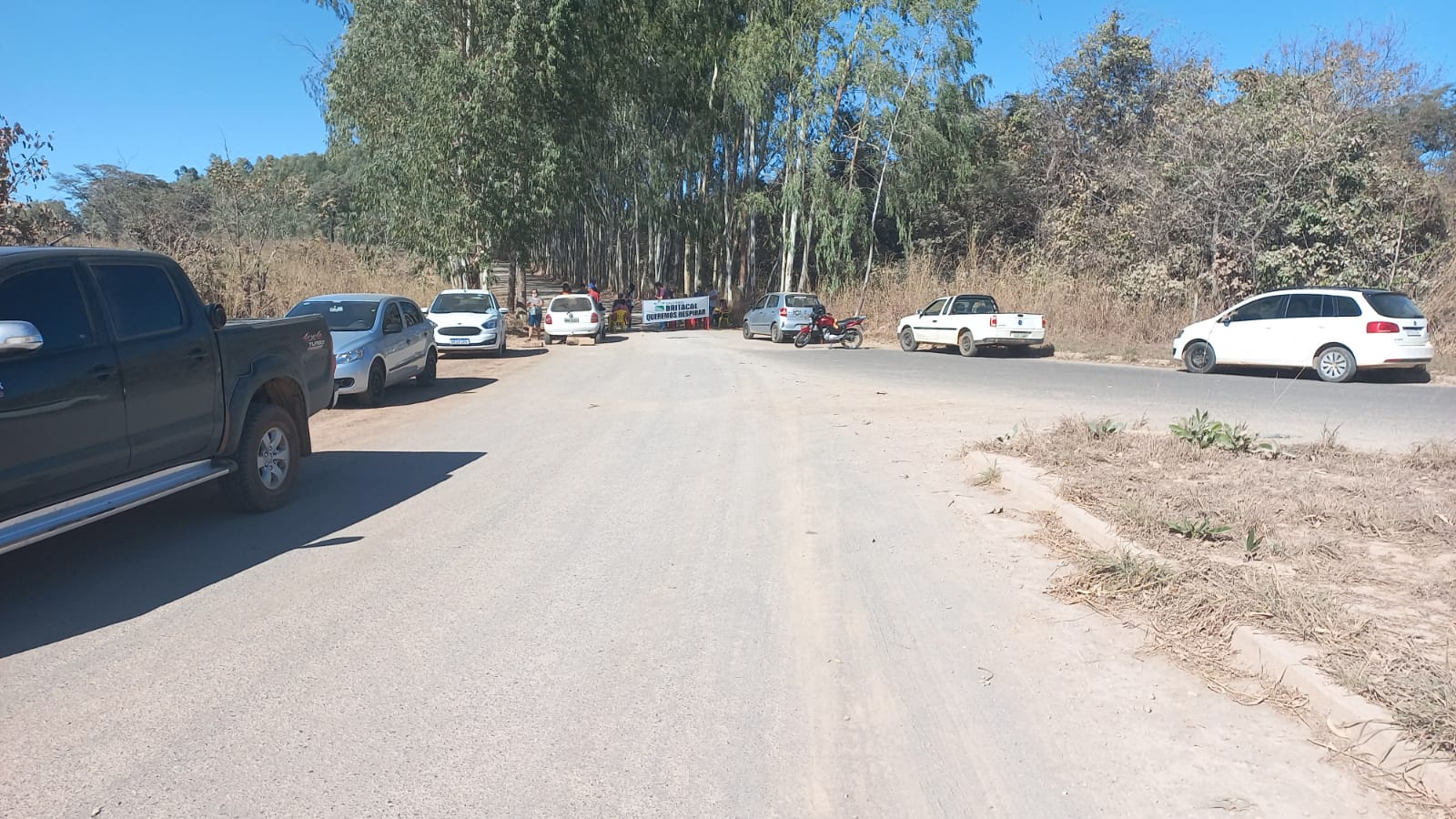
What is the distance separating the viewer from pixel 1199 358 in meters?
18.3

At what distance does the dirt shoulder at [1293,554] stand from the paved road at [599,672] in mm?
383

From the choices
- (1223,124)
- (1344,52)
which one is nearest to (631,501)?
(1223,124)

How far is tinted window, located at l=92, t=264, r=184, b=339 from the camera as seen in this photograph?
5934mm

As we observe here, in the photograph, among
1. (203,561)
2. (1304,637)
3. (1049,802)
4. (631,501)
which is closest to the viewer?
(1049,802)

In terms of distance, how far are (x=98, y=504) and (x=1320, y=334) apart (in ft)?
59.4

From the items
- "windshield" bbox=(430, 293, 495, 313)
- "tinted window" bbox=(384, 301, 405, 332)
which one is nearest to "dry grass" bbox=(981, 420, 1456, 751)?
"tinted window" bbox=(384, 301, 405, 332)

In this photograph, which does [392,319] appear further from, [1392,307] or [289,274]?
[1392,307]

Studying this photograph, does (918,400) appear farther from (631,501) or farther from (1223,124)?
(1223,124)

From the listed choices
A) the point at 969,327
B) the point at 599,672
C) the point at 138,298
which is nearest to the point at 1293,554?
the point at 599,672

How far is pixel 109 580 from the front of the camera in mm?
5586

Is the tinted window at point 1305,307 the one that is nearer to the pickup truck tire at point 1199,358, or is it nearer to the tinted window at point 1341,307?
the tinted window at point 1341,307

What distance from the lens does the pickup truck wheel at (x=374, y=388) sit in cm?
1405

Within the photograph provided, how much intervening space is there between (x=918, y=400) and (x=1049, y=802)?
10999 millimetres

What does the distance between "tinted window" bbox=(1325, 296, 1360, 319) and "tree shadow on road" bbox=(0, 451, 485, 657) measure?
15.5 metres
